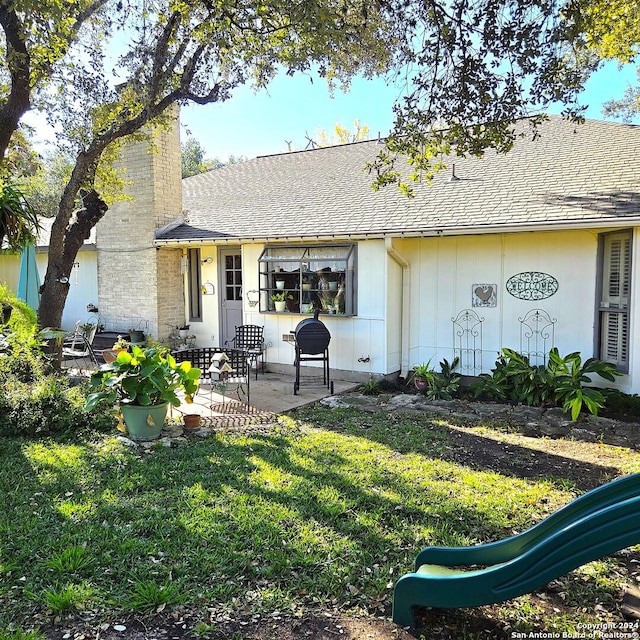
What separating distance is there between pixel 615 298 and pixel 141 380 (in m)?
6.69

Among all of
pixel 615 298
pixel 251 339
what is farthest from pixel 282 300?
pixel 615 298

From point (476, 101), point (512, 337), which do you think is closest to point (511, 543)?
Result: point (476, 101)

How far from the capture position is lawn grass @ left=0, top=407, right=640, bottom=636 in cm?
282

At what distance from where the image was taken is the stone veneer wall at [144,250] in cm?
1081

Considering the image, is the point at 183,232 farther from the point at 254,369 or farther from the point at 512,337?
the point at 512,337

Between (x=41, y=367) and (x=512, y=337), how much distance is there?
722 centimetres

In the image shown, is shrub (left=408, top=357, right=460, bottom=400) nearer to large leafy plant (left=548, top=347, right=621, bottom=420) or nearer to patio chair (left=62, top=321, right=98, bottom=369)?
large leafy plant (left=548, top=347, right=621, bottom=420)

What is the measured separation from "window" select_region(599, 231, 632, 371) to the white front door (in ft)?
22.1

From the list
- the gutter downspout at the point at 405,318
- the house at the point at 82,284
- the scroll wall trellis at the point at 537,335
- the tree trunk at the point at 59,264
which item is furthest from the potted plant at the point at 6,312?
the scroll wall trellis at the point at 537,335

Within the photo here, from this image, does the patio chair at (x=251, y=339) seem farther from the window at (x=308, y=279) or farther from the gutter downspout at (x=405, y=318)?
the gutter downspout at (x=405, y=318)

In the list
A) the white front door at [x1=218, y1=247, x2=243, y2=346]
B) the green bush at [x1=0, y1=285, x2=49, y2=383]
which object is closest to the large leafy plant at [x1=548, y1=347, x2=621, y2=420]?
the white front door at [x1=218, y1=247, x2=243, y2=346]

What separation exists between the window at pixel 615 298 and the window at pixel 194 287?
26.3 ft

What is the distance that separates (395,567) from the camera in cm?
314

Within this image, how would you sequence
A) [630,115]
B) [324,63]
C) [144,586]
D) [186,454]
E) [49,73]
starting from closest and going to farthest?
[144,586] < [186,454] < [324,63] < [49,73] < [630,115]
